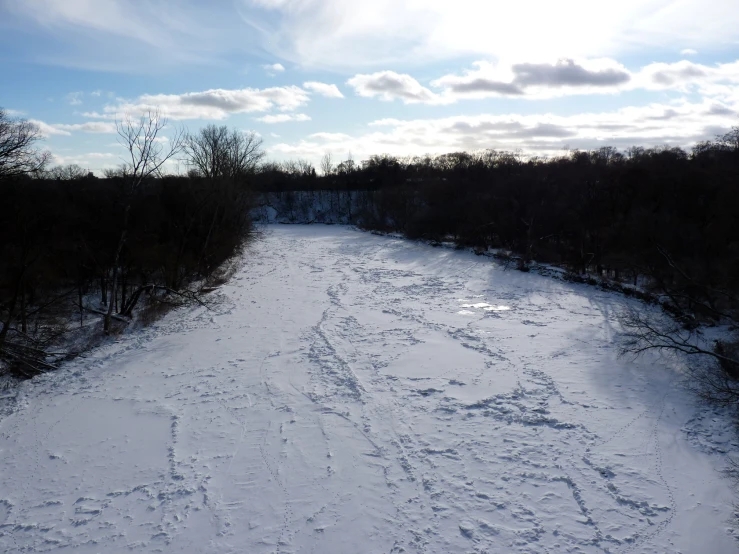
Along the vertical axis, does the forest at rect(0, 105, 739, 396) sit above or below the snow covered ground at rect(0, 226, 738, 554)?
A: above

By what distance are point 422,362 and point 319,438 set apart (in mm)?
4294

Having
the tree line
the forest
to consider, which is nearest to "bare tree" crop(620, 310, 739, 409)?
the forest

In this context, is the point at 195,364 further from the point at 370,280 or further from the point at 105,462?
the point at 370,280

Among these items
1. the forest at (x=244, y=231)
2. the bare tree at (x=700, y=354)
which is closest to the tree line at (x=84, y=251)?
the forest at (x=244, y=231)

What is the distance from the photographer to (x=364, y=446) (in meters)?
8.43

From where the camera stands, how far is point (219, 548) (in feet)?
20.1

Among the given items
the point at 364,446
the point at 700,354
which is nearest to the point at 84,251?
the point at 364,446

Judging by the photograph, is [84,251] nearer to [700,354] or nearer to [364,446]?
[364,446]

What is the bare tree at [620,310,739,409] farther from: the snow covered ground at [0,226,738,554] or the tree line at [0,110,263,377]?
the tree line at [0,110,263,377]

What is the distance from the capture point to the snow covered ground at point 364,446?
6418 millimetres

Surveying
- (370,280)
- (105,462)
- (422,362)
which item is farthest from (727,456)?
(370,280)

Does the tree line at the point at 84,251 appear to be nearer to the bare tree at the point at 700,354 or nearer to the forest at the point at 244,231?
the forest at the point at 244,231

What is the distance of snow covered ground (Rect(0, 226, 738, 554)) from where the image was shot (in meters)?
6.42

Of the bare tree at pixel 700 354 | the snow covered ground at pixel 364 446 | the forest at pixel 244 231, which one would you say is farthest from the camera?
the forest at pixel 244 231
